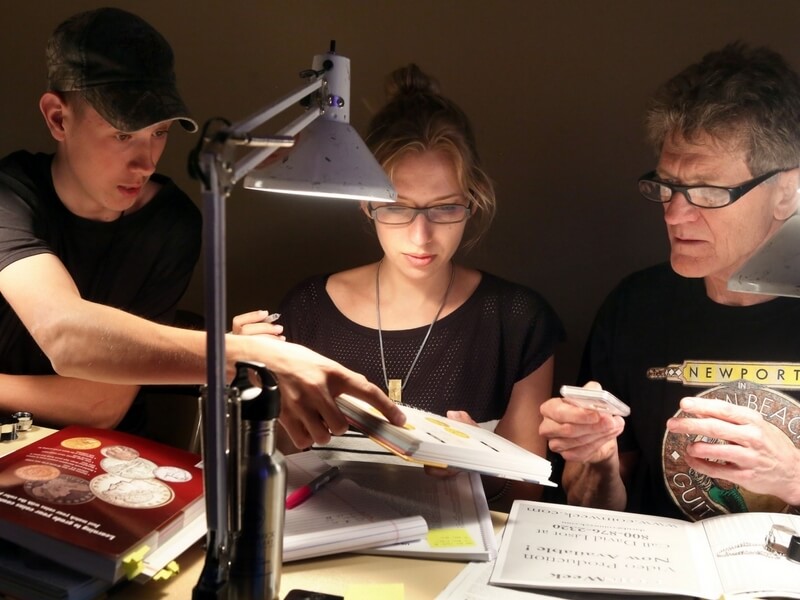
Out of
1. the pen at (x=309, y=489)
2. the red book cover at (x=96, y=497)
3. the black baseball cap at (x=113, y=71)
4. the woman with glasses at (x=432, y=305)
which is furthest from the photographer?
the woman with glasses at (x=432, y=305)

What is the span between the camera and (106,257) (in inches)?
75.5

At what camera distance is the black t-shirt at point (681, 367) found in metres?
1.59

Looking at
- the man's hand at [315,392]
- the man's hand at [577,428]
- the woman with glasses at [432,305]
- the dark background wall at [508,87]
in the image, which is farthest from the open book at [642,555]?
the dark background wall at [508,87]

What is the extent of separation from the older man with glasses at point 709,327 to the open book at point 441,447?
0.16 meters

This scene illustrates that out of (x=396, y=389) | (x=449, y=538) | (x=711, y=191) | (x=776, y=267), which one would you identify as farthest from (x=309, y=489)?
(x=711, y=191)

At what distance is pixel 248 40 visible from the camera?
229 cm

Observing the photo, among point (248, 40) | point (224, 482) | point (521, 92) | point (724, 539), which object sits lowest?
point (724, 539)

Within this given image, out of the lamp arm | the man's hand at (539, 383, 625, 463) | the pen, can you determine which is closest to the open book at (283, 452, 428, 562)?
the pen

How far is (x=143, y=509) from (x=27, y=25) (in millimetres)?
1960

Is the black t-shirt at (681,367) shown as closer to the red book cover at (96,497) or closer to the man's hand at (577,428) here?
the man's hand at (577,428)

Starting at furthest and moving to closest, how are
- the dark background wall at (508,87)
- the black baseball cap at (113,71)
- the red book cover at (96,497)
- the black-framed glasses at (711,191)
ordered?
the dark background wall at (508,87) → the black baseball cap at (113,71) → the black-framed glasses at (711,191) → the red book cover at (96,497)

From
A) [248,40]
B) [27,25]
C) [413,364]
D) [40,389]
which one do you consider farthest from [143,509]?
[27,25]

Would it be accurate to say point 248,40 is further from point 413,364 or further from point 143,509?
point 143,509

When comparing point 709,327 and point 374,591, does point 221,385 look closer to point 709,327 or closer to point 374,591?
point 374,591
